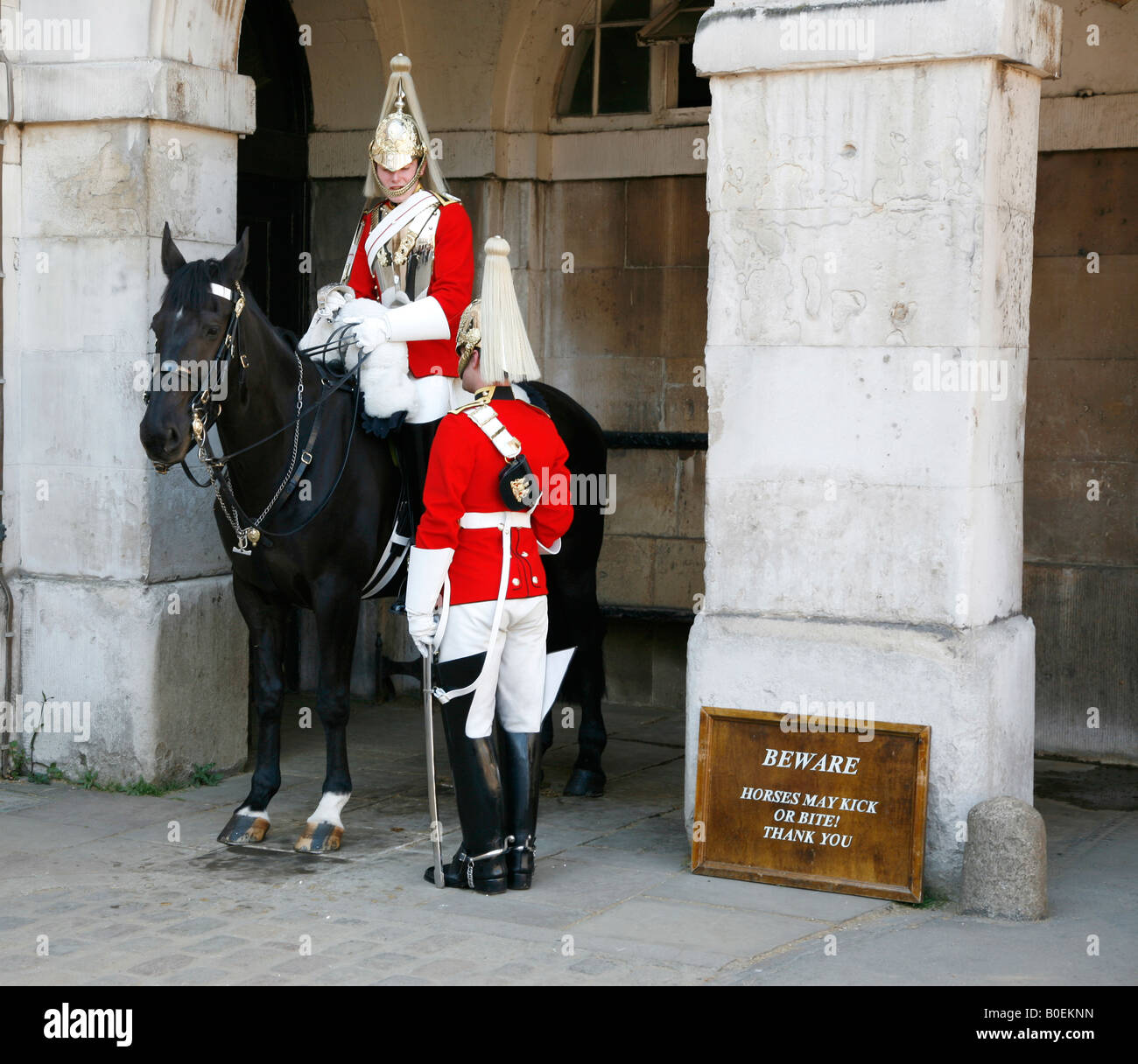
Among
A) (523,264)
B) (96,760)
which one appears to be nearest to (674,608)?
(523,264)

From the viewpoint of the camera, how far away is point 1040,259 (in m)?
8.47

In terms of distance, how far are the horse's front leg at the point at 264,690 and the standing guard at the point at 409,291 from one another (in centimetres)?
68

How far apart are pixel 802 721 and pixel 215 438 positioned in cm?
310

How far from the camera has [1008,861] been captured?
577cm

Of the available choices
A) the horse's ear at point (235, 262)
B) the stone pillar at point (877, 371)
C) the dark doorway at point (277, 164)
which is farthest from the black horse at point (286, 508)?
the dark doorway at point (277, 164)

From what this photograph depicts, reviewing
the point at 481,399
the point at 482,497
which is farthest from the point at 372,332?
the point at 482,497

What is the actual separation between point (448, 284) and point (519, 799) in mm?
2090

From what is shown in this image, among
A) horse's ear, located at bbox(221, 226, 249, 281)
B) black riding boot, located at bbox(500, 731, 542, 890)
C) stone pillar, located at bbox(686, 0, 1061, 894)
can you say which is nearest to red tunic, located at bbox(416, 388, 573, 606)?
black riding boot, located at bbox(500, 731, 542, 890)

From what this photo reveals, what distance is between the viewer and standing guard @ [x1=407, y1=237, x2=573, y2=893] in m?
5.83

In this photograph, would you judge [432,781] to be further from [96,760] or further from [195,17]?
[195,17]

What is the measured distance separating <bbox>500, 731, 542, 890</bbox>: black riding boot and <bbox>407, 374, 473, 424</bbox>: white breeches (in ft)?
4.78

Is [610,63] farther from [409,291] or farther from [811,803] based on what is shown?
[811,803]

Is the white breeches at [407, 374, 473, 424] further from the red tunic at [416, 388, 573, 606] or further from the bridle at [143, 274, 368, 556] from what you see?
the red tunic at [416, 388, 573, 606]
